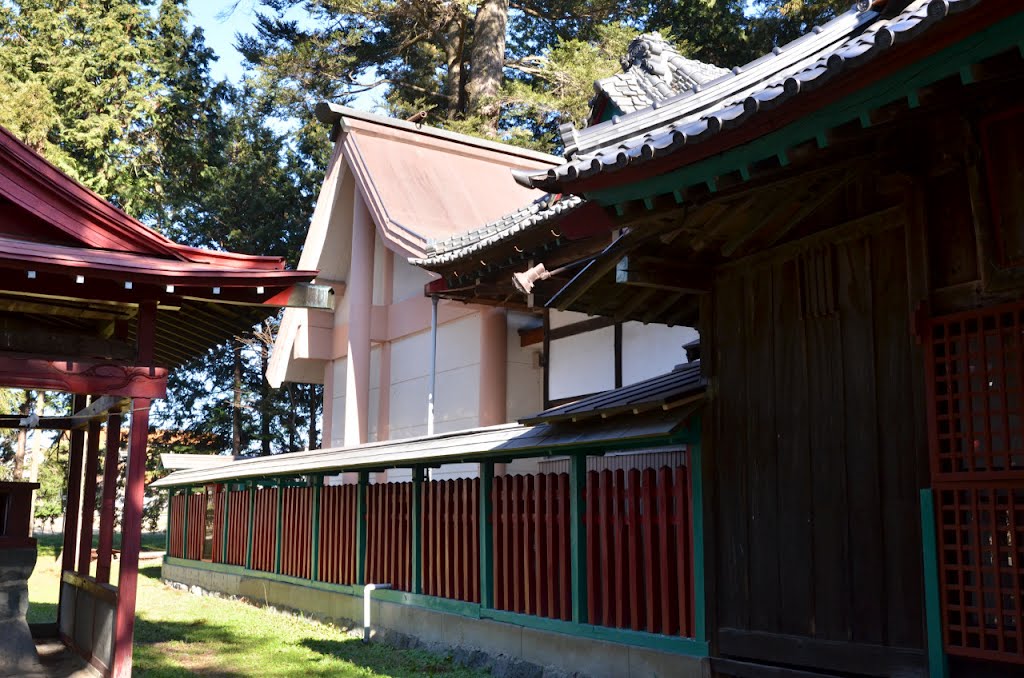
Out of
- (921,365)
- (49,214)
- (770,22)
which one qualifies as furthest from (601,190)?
(770,22)

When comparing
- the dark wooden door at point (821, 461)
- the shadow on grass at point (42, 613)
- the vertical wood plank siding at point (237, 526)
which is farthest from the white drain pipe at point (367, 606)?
the dark wooden door at point (821, 461)

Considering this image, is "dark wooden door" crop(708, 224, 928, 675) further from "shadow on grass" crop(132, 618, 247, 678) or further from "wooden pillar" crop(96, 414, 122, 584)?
"wooden pillar" crop(96, 414, 122, 584)

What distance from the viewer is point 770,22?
24.0 metres

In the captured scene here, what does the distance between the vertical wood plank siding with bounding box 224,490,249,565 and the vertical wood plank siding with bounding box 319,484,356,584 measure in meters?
3.61

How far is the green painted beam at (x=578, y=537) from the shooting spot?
887 cm

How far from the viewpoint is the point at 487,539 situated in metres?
10.4

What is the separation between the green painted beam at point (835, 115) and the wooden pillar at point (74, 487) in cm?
841

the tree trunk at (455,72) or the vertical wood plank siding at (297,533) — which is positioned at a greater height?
Answer: the tree trunk at (455,72)

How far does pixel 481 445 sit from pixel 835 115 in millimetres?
6005

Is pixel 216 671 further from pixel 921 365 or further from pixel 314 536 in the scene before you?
pixel 921 365

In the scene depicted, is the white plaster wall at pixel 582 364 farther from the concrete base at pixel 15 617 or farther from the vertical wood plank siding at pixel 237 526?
the vertical wood plank siding at pixel 237 526

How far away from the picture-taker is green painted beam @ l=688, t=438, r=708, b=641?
7316 mm

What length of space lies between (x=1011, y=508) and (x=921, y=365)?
1009mm

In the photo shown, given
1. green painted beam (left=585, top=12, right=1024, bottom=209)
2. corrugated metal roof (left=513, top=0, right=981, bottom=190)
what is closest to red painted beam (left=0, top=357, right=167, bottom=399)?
corrugated metal roof (left=513, top=0, right=981, bottom=190)
